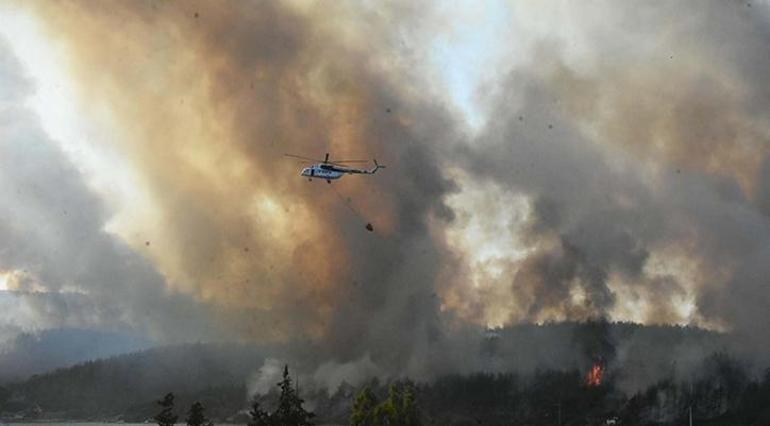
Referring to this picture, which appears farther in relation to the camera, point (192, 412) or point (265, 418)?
point (192, 412)

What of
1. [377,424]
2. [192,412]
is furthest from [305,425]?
[377,424]

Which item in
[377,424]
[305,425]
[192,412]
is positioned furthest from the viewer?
[377,424]

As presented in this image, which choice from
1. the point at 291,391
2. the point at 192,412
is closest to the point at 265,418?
the point at 291,391

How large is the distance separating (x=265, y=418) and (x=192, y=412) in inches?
1008

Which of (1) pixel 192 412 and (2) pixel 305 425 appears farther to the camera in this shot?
(1) pixel 192 412

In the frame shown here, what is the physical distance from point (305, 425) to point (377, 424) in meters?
66.3

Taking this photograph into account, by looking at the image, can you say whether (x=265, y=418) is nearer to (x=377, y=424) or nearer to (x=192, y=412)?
(x=192, y=412)

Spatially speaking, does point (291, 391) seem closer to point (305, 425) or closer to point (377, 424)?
point (305, 425)

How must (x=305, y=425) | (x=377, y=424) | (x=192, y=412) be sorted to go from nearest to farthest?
(x=305, y=425) < (x=192, y=412) < (x=377, y=424)

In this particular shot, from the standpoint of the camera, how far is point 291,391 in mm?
137000

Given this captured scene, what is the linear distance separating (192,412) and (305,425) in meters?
31.0

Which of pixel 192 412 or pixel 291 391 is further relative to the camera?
pixel 192 412

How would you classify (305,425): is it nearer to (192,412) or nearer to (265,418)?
(265,418)

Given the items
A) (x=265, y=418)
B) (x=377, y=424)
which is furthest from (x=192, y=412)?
(x=377, y=424)
